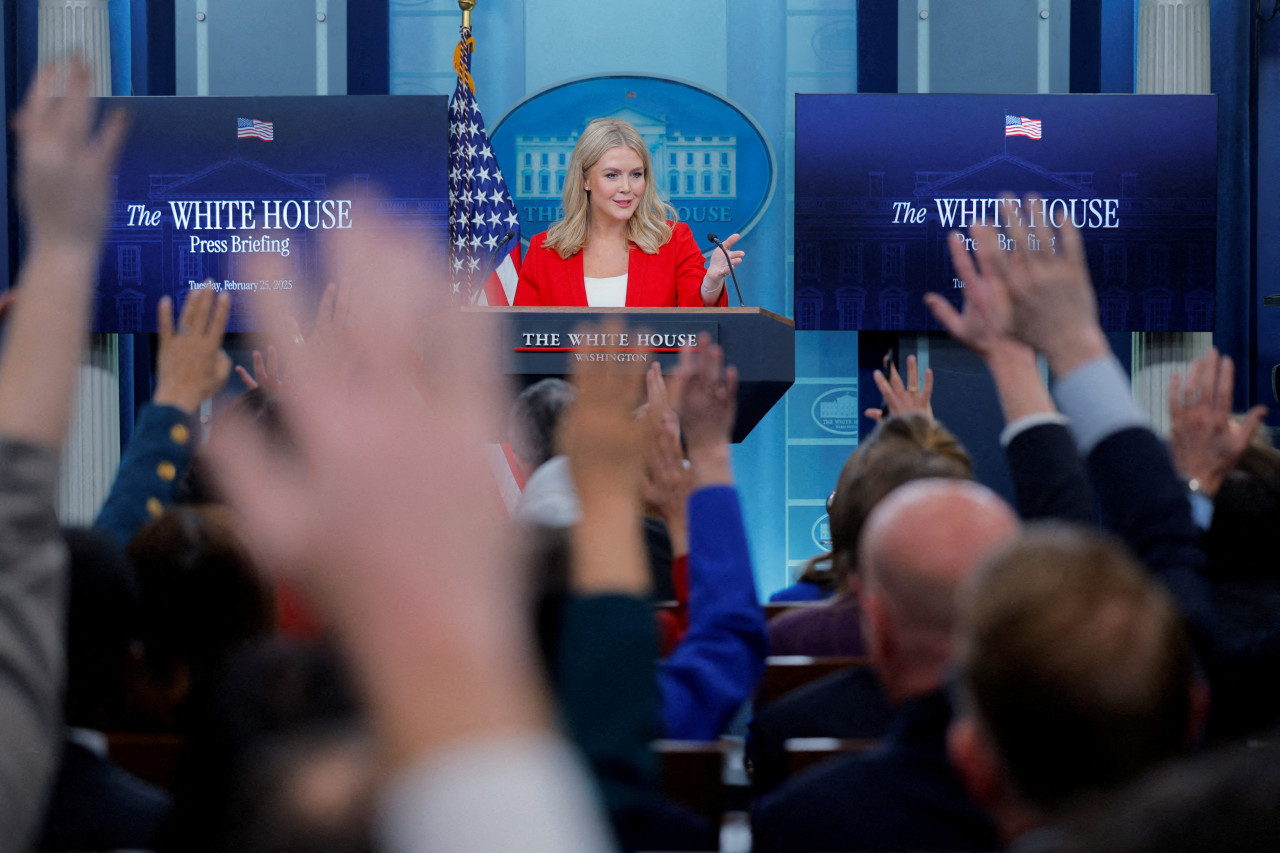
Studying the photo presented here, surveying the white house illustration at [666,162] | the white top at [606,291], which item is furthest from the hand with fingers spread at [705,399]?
the white house illustration at [666,162]

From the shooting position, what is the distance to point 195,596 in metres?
1.38

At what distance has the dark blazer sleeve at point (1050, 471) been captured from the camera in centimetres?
157

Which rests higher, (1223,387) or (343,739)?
(1223,387)

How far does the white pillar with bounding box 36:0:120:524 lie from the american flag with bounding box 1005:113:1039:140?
4.56 meters

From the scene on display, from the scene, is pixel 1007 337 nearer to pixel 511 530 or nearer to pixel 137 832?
pixel 137 832

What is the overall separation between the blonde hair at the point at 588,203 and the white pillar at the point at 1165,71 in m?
2.88

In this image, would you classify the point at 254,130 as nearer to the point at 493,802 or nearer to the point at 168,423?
the point at 168,423

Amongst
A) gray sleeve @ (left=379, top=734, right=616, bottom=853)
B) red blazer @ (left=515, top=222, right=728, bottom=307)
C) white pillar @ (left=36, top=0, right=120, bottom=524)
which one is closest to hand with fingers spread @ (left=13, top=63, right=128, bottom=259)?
gray sleeve @ (left=379, top=734, right=616, bottom=853)

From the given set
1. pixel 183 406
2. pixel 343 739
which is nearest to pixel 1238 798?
pixel 343 739

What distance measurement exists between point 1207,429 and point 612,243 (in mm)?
3062

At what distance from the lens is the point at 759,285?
6.70 metres

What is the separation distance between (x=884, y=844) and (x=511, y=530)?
795 mm

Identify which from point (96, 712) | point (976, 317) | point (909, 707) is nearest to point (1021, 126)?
point (976, 317)

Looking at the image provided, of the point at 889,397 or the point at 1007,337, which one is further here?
the point at 889,397
